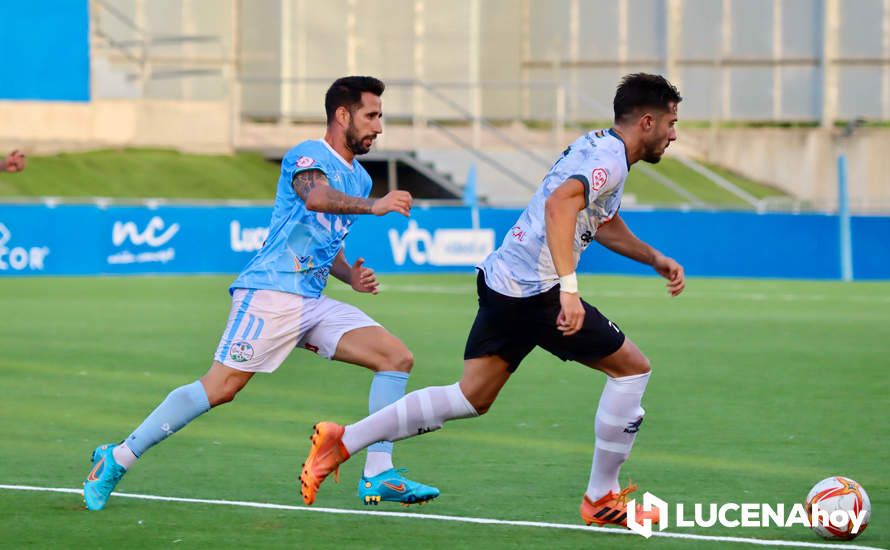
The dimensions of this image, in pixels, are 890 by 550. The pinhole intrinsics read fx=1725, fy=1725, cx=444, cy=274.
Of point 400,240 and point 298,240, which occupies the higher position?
point 298,240

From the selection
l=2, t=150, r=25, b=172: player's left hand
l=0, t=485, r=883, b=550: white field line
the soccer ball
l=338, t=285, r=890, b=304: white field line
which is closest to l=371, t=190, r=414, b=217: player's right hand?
l=0, t=485, r=883, b=550: white field line

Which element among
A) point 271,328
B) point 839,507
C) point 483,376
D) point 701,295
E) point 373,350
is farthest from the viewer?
point 701,295

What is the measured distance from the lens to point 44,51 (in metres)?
33.6

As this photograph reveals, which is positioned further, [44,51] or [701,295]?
[44,51]

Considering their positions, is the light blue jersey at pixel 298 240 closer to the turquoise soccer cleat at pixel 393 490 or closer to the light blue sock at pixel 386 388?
the light blue sock at pixel 386 388

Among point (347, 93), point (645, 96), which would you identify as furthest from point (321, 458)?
point (645, 96)

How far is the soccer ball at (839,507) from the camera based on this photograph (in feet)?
23.1

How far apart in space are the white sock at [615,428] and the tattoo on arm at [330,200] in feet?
4.29

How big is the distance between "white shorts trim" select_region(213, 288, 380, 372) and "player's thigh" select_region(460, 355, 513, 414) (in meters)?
0.77

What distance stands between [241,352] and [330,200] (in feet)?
2.85

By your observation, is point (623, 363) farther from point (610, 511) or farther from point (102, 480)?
point (102, 480)

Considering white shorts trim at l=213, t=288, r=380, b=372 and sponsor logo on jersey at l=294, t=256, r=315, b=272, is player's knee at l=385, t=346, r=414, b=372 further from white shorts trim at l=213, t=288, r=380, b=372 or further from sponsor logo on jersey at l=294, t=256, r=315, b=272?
sponsor logo on jersey at l=294, t=256, r=315, b=272

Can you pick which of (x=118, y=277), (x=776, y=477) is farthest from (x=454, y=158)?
(x=776, y=477)

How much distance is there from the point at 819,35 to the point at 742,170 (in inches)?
162
